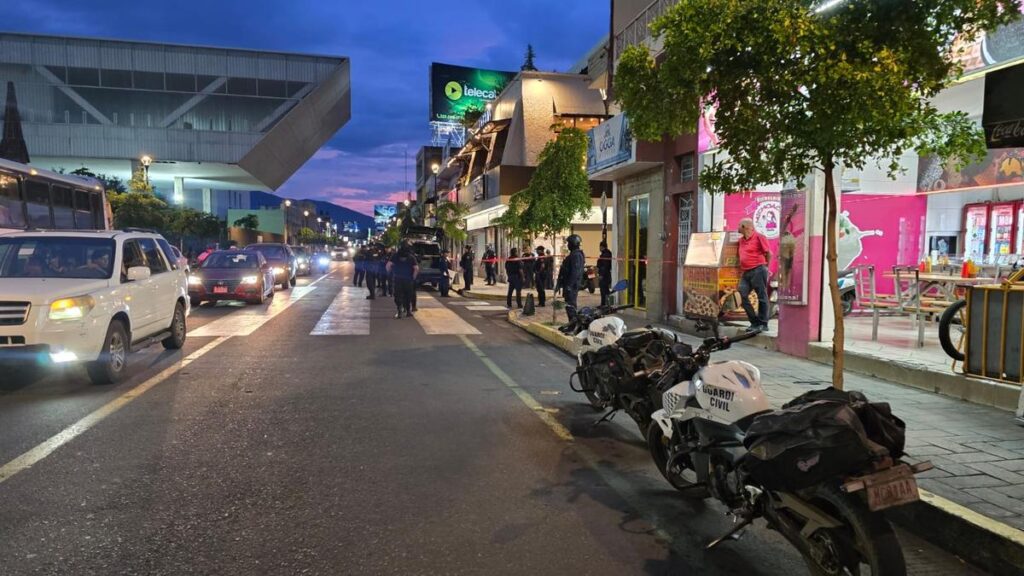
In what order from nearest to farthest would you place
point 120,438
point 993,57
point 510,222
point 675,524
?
1. point 675,524
2. point 120,438
3. point 993,57
4. point 510,222

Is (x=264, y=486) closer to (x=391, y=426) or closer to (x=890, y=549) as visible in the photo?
(x=391, y=426)

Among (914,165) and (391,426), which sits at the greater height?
(914,165)

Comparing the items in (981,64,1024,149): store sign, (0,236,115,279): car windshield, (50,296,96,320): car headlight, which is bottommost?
(50,296,96,320): car headlight

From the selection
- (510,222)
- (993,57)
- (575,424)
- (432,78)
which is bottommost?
(575,424)

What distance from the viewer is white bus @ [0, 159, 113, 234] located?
11719mm

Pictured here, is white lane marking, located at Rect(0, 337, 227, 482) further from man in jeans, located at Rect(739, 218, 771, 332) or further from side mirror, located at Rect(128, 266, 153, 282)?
man in jeans, located at Rect(739, 218, 771, 332)

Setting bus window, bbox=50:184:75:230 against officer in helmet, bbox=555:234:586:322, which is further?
bus window, bbox=50:184:75:230

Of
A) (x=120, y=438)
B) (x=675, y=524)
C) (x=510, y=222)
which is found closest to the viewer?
(x=675, y=524)

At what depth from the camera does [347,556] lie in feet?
11.5

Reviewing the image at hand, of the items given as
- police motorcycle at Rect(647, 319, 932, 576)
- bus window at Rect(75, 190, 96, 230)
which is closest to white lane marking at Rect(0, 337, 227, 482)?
police motorcycle at Rect(647, 319, 932, 576)

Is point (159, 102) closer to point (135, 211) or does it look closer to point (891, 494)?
point (135, 211)

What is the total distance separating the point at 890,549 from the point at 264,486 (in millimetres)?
3739

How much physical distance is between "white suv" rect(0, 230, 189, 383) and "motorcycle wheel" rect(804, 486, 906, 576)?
7.36 meters

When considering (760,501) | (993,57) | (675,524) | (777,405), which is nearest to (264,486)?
(675,524)
